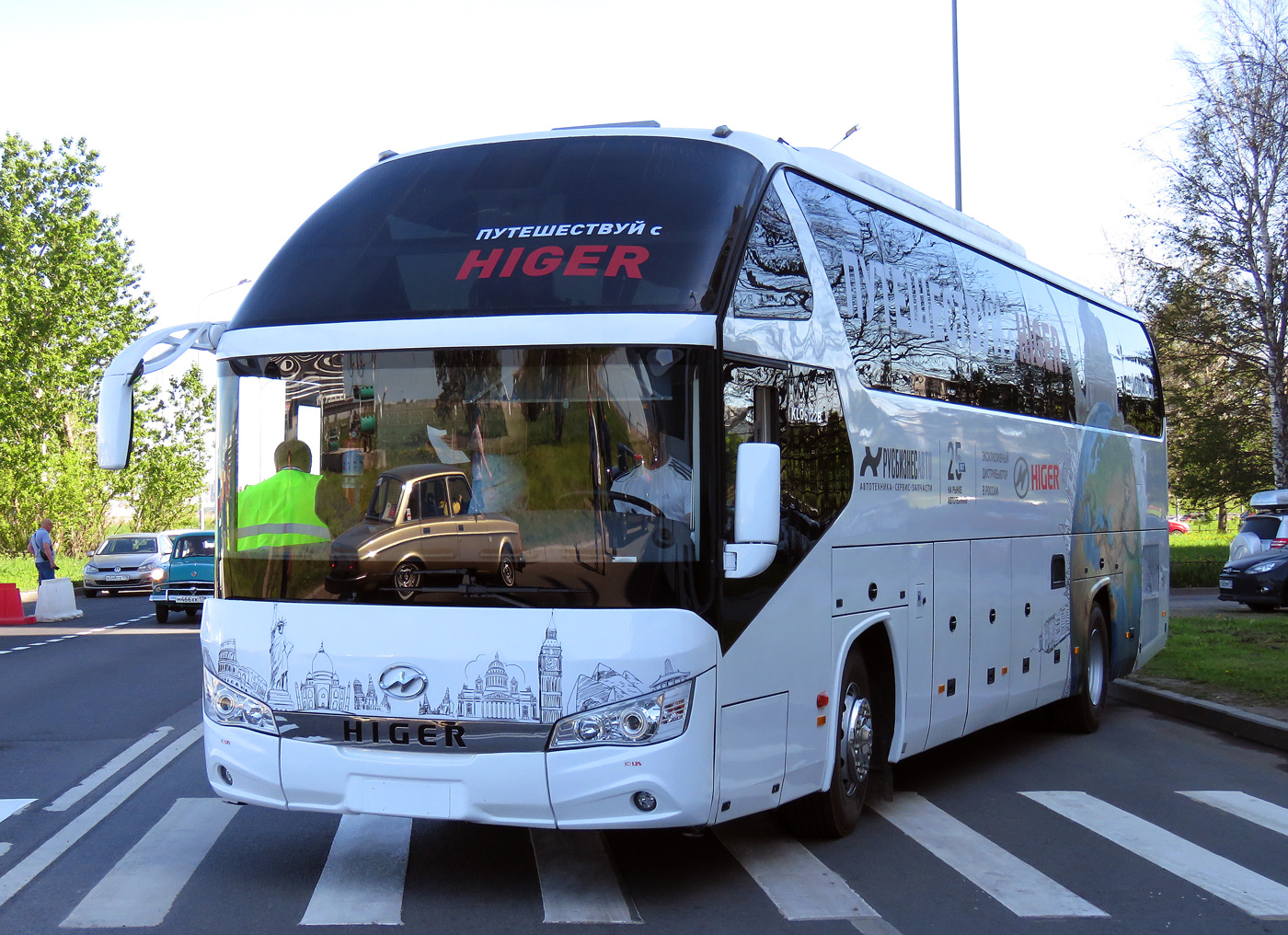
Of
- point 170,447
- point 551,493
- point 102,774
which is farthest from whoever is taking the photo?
point 170,447

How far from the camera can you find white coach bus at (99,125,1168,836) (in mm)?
5969

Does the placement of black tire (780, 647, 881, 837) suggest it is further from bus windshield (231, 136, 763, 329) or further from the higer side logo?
the higer side logo

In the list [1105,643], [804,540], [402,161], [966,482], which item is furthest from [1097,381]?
[402,161]

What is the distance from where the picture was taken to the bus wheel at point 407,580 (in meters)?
6.15

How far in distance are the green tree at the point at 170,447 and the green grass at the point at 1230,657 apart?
139 ft

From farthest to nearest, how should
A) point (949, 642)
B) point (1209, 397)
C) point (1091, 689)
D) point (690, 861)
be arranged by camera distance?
point (1209, 397)
point (1091, 689)
point (949, 642)
point (690, 861)

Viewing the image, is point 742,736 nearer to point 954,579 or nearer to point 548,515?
point 548,515

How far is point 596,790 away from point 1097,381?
8227 millimetres

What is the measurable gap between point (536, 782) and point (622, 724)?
432 mm

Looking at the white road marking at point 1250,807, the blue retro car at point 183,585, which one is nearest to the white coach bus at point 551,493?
the white road marking at point 1250,807

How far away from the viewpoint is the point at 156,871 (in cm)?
675

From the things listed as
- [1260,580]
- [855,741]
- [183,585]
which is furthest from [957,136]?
Result: [855,741]

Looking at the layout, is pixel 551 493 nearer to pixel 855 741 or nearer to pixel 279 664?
pixel 279 664

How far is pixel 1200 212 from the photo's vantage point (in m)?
39.7
